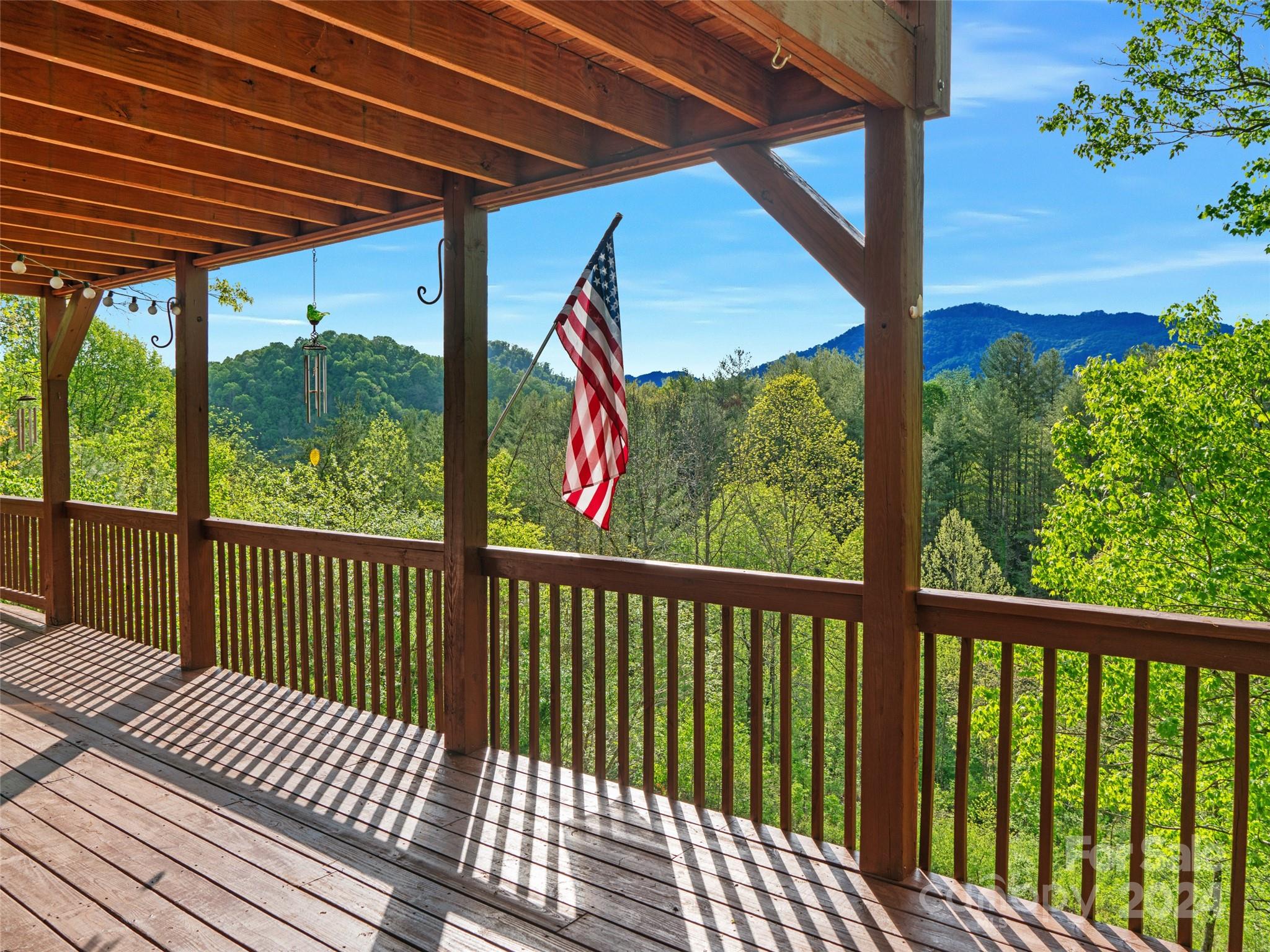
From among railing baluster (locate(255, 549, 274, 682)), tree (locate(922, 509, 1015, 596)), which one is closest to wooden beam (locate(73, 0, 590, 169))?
railing baluster (locate(255, 549, 274, 682))

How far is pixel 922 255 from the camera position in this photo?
2.61 m

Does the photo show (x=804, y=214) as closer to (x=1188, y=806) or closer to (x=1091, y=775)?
(x=1091, y=775)

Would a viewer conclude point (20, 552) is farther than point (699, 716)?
Yes

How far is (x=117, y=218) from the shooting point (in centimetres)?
402

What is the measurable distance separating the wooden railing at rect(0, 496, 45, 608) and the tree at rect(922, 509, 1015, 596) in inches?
702

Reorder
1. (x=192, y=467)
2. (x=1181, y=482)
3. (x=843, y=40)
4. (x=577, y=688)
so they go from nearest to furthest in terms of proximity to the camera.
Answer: (x=843, y=40), (x=577, y=688), (x=192, y=467), (x=1181, y=482)

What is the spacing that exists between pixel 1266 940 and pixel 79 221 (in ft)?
42.8

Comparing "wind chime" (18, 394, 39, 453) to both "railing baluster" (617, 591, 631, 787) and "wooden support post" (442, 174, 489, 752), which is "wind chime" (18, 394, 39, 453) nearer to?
"wooden support post" (442, 174, 489, 752)

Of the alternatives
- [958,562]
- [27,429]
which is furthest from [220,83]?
[958,562]

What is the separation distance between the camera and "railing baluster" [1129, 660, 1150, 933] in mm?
2115

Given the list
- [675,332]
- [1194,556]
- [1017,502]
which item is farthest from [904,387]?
[675,332]

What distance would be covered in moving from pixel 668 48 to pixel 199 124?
1702 millimetres

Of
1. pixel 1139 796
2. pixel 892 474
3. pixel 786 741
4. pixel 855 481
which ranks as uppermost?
pixel 892 474

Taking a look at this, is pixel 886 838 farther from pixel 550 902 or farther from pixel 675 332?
pixel 675 332
